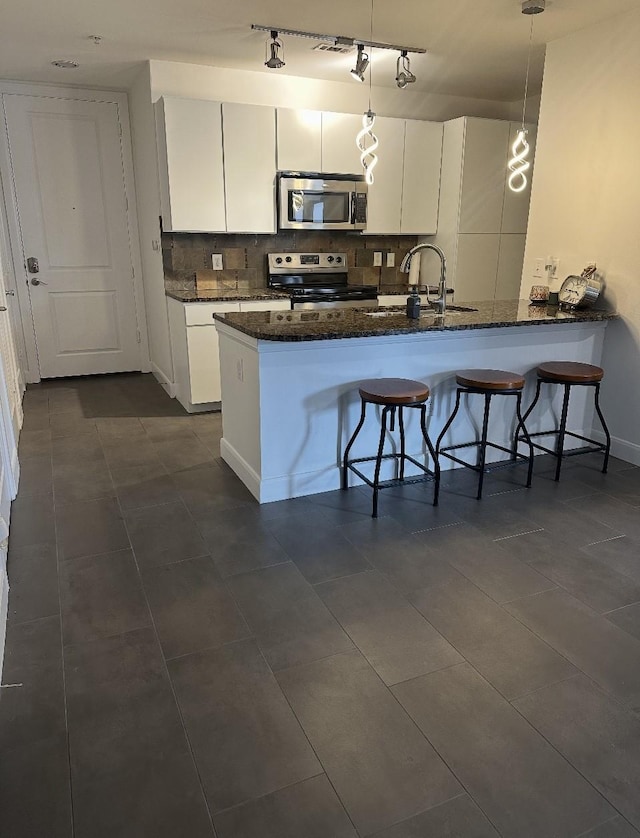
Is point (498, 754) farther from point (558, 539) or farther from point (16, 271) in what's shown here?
point (16, 271)

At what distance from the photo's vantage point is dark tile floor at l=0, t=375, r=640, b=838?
143cm

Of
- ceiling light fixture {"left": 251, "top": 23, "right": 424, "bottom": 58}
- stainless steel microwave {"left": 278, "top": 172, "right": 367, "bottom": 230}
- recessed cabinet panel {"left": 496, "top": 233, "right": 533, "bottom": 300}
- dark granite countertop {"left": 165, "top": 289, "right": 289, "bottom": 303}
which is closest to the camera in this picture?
ceiling light fixture {"left": 251, "top": 23, "right": 424, "bottom": 58}

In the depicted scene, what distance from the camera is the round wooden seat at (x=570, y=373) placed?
10.7 feet

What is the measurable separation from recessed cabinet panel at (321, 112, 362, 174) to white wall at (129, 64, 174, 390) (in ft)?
4.35

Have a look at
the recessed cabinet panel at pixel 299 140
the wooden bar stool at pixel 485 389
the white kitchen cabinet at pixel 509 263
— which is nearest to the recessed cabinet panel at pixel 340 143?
the recessed cabinet panel at pixel 299 140

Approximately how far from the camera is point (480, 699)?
175 centimetres

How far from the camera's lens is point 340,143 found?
4758 millimetres

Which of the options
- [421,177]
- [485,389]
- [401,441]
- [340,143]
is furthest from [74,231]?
[485,389]

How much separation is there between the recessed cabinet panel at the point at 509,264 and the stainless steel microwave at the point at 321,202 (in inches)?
51.5

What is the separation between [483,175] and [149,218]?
2.88 metres

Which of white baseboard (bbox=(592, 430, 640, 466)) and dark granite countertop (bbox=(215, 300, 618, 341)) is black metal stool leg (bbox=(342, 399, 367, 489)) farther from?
white baseboard (bbox=(592, 430, 640, 466))

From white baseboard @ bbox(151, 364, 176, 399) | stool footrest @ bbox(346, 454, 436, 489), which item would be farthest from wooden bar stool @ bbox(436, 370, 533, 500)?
white baseboard @ bbox(151, 364, 176, 399)

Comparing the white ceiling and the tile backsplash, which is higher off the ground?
the white ceiling

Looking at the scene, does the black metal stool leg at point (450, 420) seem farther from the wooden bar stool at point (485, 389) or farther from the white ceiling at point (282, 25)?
the white ceiling at point (282, 25)
